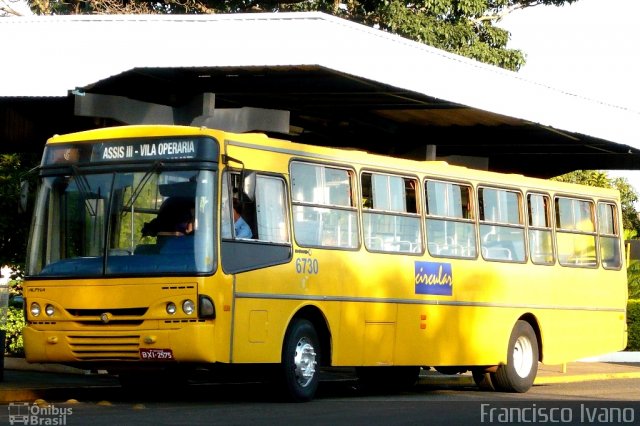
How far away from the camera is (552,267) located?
70.4 feet

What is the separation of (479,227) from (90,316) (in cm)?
664

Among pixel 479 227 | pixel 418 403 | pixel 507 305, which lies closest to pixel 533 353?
pixel 507 305

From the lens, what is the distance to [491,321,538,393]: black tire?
803 inches

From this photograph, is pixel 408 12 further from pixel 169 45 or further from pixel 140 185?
pixel 140 185

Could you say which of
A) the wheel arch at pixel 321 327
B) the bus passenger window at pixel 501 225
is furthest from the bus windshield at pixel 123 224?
the bus passenger window at pixel 501 225

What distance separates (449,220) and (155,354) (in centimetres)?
580

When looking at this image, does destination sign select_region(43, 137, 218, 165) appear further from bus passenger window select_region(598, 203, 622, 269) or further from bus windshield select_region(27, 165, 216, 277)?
bus passenger window select_region(598, 203, 622, 269)

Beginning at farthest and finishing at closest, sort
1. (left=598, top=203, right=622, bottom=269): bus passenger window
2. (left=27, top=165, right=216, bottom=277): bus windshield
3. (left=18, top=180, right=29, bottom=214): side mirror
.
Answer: (left=598, top=203, right=622, bottom=269): bus passenger window → (left=18, top=180, right=29, bottom=214): side mirror → (left=27, top=165, right=216, bottom=277): bus windshield

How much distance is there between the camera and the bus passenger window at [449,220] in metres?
19.1

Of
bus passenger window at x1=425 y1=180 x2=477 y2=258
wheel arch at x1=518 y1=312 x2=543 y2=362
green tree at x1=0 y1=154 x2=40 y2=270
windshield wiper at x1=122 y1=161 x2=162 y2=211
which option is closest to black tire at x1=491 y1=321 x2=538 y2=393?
wheel arch at x1=518 y1=312 x2=543 y2=362

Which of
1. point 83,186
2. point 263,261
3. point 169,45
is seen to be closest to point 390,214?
point 263,261

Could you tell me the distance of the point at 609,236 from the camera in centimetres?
2300

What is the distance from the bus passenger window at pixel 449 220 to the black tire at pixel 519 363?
1.63m

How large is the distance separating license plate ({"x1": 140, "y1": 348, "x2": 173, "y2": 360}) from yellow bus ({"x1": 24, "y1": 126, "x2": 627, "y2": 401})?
14 mm
